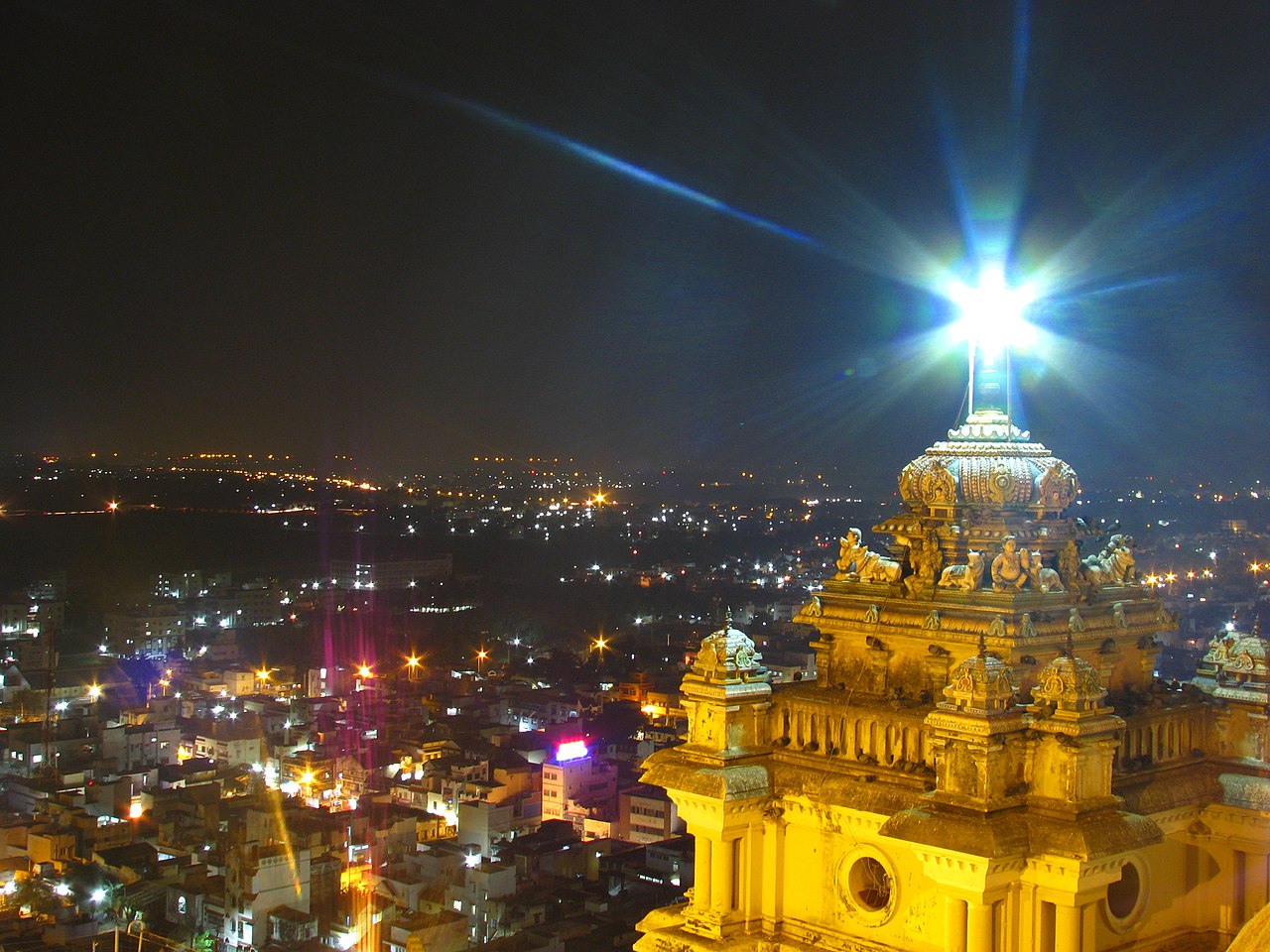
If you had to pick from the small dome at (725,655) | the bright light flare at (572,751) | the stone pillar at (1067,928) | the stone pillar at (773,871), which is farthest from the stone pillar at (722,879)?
the bright light flare at (572,751)

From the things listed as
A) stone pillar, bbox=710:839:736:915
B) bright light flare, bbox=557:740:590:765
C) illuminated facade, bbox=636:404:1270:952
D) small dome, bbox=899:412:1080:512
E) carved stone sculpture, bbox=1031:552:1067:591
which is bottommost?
bright light flare, bbox=557:740:590:765

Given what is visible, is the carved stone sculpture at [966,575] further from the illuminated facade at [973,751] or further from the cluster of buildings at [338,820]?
the cluster of buildings at [338,820]

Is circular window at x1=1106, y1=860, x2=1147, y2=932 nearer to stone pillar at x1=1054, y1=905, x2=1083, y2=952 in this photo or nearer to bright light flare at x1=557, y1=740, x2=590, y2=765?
stone pillar at x1=1054, y1=905, x2=1083, y2=952

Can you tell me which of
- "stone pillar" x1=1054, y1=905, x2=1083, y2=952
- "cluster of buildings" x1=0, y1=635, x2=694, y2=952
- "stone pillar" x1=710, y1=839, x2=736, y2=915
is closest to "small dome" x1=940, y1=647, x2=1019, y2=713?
"stone pillar" x1=1054, y1=905, x2=1083, y2=952

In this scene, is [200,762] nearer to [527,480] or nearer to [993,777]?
[993,777]

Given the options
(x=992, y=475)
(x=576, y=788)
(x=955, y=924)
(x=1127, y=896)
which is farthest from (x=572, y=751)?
(x=955, y=924)

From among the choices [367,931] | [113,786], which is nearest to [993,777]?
[367,931]

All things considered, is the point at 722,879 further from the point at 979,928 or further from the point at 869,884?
the point at 979,928
